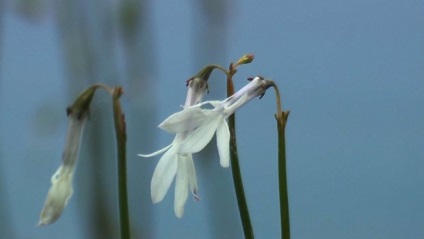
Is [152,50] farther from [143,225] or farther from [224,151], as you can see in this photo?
[224,151]

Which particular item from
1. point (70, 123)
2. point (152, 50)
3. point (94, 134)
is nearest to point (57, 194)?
point (70, 123)

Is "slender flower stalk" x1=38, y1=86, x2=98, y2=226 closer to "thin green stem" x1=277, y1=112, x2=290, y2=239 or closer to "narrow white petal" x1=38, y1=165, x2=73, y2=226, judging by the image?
"narrow white petal" x1=38, y1=165, x2=73, y2=226

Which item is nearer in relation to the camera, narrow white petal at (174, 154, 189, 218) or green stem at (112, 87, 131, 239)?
green stem at (112, 87, 131, 239)

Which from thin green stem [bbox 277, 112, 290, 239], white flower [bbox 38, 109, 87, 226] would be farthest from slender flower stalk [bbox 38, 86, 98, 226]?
thin green stem [bbox 277, 112, 290, 239]

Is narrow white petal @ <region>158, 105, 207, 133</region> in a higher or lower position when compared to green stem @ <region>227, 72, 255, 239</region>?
higher

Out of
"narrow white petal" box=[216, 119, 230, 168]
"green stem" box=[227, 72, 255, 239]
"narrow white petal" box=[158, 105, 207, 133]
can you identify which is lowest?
"green stem" box=[227, 72, 255, 239]

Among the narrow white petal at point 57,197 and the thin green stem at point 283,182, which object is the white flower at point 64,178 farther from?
the thin green stem at point 283,182

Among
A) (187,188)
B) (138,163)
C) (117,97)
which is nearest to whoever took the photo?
(117,97)
